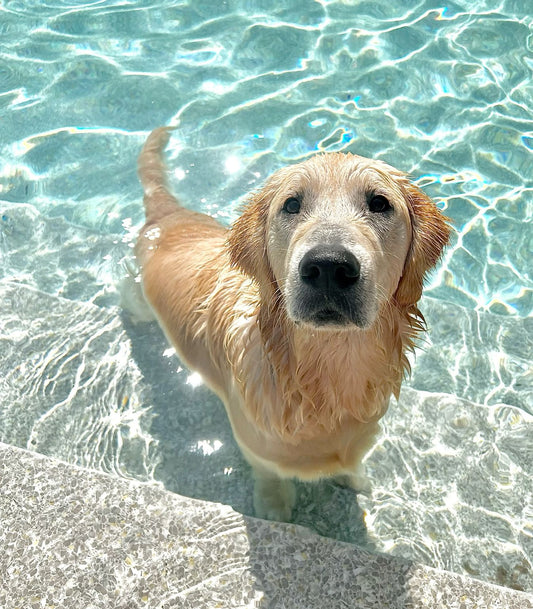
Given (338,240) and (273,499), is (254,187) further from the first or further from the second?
(338,240)

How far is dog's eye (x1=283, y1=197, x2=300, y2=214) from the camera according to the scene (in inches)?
107

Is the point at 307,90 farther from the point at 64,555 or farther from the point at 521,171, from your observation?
the point at 64,555

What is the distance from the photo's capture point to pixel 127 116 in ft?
21.4

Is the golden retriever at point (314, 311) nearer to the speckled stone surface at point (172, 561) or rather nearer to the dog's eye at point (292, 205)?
the dog's eye at point (292, 205)

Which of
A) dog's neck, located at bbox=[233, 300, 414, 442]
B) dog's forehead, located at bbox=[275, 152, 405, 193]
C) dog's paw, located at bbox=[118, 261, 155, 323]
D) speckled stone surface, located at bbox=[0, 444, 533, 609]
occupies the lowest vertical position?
dog's paw, located at bbox=[118, 261, 155, 323]

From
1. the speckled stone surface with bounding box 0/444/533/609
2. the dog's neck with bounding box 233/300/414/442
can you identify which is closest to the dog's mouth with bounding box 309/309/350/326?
the dog's neck with bounding box 233/300/414/442

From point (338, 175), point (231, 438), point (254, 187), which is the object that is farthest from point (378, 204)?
point (254, 187)

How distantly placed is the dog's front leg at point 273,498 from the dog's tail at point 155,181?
2026mm

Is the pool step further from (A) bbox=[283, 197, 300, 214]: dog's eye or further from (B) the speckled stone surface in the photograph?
(A) bbox=[283, 197, 300, 214]: dog's eye

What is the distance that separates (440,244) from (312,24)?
211 inches

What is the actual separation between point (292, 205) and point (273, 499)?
1.85 metres

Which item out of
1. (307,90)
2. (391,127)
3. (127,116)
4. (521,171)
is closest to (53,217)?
(127,116)

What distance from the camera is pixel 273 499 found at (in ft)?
11.9

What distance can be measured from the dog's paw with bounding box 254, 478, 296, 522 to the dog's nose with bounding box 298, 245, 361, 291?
163 centimetres
